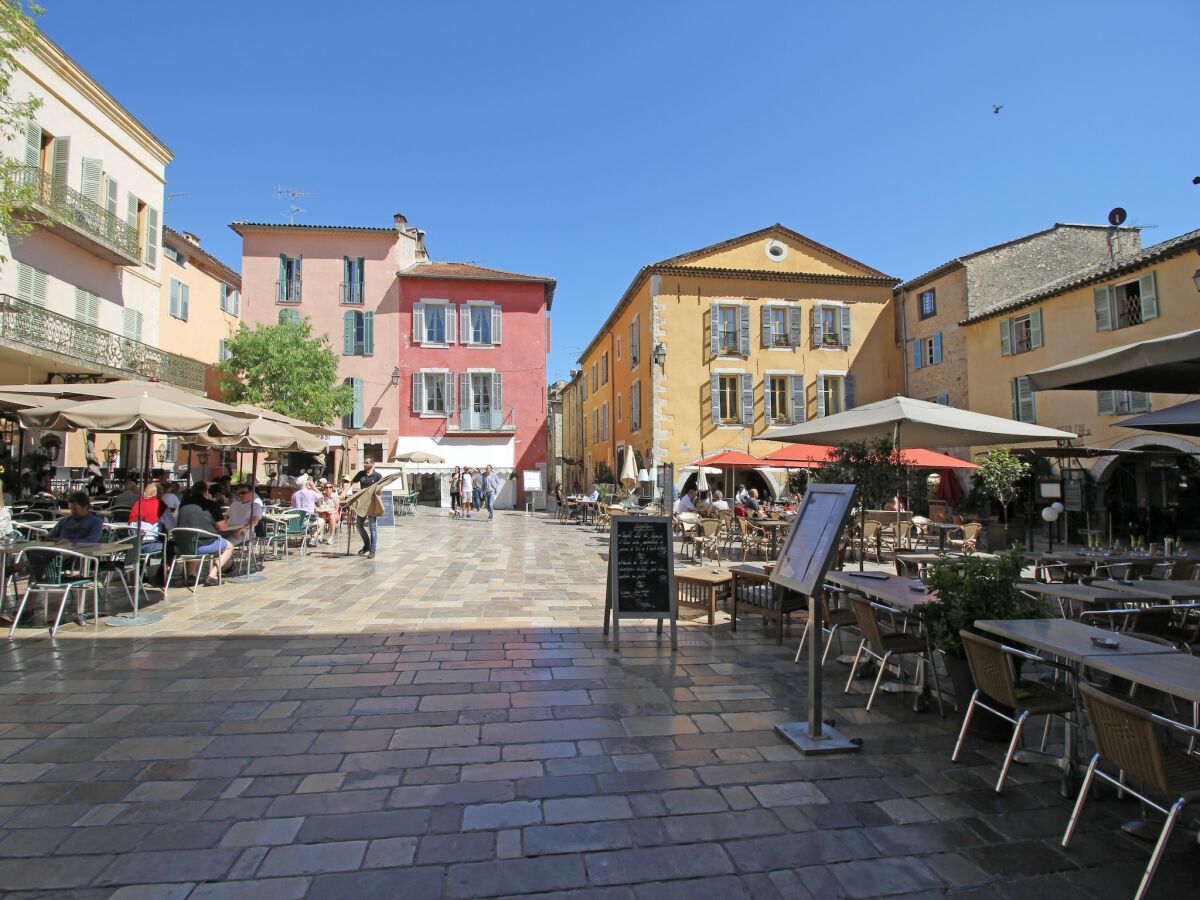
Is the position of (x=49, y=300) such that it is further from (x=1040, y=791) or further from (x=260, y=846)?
(x=1040, y=791)

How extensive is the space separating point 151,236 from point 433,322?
1062cm

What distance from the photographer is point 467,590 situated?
7.73 meters

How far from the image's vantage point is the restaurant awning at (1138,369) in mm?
3596

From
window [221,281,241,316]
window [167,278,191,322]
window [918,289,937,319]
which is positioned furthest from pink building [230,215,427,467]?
window [918,289,937,319]

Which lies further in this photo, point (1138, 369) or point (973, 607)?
point (1138, 369)

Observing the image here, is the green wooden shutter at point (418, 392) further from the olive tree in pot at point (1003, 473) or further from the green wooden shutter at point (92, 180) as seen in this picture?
the olive tree in pot at point (1003, 473)

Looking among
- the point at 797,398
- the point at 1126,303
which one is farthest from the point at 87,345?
the point at 1126,303

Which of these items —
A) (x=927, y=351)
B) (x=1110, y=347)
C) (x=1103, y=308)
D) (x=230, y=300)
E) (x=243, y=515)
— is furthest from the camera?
(x=230, y=300)

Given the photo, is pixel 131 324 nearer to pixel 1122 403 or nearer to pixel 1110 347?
pixel 1122 403

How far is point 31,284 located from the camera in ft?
43.5

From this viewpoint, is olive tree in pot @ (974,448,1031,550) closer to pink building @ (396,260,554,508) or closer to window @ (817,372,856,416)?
window @ (817,372,856,416)

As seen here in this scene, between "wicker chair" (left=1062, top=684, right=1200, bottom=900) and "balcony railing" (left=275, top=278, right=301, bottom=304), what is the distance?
28318 millimetres

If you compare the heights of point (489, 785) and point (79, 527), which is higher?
point (79, 527)

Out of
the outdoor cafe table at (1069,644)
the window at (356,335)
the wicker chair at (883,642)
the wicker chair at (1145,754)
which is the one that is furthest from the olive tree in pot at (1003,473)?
the window at (356,335)
